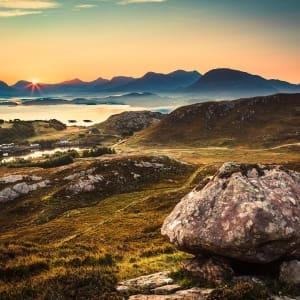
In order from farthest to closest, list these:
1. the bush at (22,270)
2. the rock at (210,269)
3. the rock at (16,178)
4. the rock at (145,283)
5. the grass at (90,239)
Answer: the rock at (16,178) → the bush at (22,270) → the rock at (210,269) → the grass at (90,239) → the rock at (145,283)

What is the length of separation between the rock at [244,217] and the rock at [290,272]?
0.52 m

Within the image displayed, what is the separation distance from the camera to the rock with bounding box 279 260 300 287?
70.8ft

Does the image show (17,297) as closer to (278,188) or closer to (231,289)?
(231,289)

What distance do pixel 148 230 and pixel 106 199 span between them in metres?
39.6

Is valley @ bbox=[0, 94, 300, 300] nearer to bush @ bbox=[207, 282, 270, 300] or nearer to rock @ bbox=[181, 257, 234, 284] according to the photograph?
rock @ bbox=[181, 257, 234, 284]

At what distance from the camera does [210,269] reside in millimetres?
22609

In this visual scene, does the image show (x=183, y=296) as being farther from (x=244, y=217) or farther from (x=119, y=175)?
(x=119, y=175)

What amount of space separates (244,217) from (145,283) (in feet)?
20.0

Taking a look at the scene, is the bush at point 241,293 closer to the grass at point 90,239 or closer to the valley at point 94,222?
the valley at point 94,222

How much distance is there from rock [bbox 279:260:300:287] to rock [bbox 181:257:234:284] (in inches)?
101

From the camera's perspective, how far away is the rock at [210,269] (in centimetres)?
2197

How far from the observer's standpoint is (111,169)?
379ft

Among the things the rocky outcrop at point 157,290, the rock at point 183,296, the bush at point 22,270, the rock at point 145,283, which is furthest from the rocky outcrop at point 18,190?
the rock at point 183,296

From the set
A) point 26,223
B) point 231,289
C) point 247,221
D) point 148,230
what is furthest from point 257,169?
point 26,223
